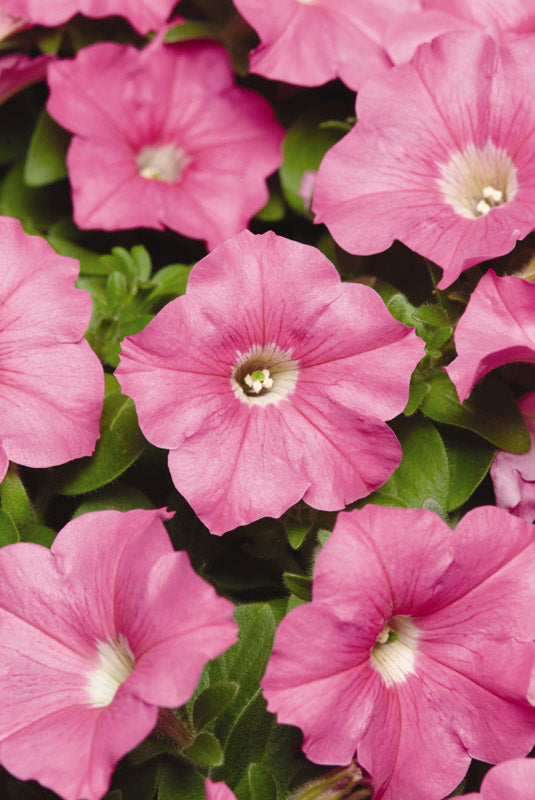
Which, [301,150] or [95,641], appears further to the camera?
[301,150]

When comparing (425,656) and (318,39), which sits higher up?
(318,39)

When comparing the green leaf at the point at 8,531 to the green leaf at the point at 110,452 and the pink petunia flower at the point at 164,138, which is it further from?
the pink petunia flower at the point at 164,138

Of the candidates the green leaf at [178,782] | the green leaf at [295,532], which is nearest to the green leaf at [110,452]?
the green leaf at [295,532]

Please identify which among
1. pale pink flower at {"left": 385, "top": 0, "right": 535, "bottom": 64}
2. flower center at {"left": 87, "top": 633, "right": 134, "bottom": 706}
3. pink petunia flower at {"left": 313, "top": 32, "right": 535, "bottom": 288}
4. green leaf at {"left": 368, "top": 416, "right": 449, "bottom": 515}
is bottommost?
flower center at {"left": 87, "top": 633, "right": 134, "bottom": 706}

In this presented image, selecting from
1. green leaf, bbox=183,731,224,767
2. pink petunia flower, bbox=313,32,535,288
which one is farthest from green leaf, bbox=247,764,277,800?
pink petunia flower, bbox=313,32,535,288

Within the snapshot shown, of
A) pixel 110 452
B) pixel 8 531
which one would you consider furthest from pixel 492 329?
pixel 8 531

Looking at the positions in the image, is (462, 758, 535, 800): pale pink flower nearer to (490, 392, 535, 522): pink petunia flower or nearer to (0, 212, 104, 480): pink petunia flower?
(490, 392, 535, 522): pink petunia flower

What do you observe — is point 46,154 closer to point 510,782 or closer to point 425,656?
point 425,656
